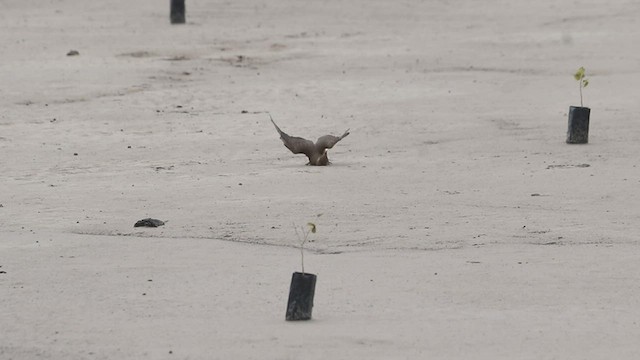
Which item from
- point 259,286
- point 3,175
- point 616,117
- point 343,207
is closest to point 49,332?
point 259,286

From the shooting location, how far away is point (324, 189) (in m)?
10.2

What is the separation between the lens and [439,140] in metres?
12.3

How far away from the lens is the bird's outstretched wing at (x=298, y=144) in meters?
11.1

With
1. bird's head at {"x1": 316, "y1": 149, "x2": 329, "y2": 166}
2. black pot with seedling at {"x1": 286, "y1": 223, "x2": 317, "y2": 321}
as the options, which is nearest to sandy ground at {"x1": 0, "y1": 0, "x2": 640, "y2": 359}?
black pot with seedling at {"x1": 286, "y1": 223, "x2": 317, "y2": 321}

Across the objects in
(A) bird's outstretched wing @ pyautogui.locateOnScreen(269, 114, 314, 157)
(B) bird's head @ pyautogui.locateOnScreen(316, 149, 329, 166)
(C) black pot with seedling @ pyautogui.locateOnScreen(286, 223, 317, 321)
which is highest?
(A) bird's outstretched wing @ pyautogui.locateOnScreen(269, 114, 314, 157)

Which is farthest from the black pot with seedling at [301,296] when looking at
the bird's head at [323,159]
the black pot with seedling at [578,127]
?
the black pot with seedling at [578,127]

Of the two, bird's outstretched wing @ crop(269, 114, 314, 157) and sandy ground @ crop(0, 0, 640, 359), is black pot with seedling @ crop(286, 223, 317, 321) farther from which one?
bird's outstretched wing @ crop(269, 114, 314, 157)

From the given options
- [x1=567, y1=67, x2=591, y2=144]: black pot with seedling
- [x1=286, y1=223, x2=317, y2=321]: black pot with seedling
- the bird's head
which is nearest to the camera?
[x1=286, y1=223, x2=317, y2=321]: black pot with seedling

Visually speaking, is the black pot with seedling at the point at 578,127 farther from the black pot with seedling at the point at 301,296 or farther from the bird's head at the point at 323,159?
the black pot with seedling at the point at 301,296

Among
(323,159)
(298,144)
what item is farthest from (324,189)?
(298,144)

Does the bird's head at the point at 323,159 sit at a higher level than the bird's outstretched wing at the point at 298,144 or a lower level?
lower

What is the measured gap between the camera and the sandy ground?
22.1 feet

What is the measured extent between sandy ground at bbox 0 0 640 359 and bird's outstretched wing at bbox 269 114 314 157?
5.3 inches

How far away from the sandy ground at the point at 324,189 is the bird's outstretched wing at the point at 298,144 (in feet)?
0.45
